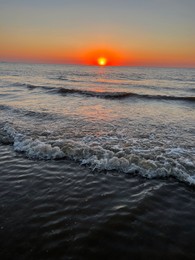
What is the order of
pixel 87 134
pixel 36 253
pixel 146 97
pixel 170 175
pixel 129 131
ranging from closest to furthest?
pixel 36 253, pixel 170 175, pixel 87 134, pixel 129 131, pixel 146 97

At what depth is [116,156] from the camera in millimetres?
8359

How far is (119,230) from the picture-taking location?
4.72m

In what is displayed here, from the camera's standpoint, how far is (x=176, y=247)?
14.1 feet

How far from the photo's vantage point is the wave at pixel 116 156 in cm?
730

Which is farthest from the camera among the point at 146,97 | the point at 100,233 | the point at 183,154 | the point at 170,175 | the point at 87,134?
the point at 146,97

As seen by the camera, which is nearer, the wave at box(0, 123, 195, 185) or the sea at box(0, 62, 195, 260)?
the sea at box(0, 62, 195, 260)

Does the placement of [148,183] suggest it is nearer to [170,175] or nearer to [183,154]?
[170,175]

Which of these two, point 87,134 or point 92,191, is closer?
point 92,191

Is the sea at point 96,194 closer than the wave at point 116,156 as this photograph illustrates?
Yes

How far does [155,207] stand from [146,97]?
22345 millimetres

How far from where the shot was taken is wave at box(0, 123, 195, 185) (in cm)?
730

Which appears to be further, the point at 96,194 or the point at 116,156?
the point at 116,156

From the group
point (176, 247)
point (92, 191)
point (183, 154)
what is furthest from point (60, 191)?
point (183, 154)

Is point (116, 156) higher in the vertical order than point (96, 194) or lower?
higher
